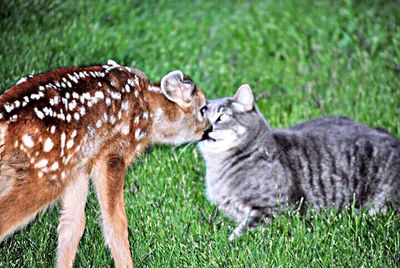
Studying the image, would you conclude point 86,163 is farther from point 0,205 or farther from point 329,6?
point 329,6

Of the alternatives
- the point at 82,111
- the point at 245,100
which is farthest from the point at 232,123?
the point at 82,111

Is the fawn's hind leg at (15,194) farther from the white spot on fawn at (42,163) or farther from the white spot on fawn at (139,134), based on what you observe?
the white spot on fawn at (139,134)

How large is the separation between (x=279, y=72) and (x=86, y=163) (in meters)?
5.06

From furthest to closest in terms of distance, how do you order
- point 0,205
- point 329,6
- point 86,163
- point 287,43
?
1. point 329,6
2. point 287,43
3. point 86,163
4. point 0,205

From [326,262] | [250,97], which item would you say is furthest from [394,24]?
[326,262]

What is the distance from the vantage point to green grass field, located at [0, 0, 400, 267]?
5.89 m

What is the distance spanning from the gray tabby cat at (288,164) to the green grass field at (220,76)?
245mm

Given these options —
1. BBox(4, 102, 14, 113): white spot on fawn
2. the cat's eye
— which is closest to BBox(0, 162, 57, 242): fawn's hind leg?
BBox(4, 102, 14, 113): white spot on fawn

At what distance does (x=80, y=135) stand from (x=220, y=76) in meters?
4.61

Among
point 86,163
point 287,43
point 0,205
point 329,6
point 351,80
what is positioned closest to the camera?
point 0,205

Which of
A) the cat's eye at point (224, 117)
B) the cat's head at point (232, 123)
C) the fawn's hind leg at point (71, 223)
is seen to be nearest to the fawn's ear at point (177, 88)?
the cat's head at point (232, 123)

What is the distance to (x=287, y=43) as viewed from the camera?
10.7 m

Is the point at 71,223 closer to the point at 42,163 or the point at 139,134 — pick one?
the point at 139,134

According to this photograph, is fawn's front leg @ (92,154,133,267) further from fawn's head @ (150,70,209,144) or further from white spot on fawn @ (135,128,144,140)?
fawn's head @ (150,70,209,144)
